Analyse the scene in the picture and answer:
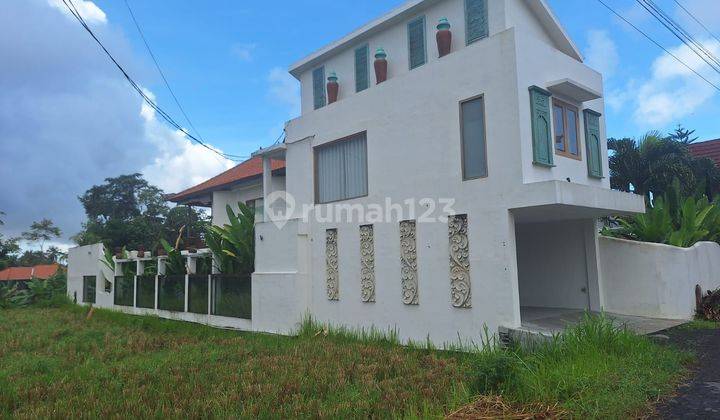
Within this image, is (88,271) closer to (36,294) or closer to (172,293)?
(36,294)

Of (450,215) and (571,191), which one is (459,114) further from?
(571,191)

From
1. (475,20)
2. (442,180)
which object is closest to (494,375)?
(442,180)

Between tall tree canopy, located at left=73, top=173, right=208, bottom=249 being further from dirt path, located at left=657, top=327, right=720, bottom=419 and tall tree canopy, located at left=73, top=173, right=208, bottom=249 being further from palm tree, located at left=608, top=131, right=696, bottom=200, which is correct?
dirt path, located at left=657, top=327, right=720, bottom=419

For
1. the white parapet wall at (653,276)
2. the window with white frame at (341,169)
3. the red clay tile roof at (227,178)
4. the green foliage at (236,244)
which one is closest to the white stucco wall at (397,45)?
the window with white frame at (341,169)

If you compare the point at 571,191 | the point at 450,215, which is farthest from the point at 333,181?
the point at 571,191

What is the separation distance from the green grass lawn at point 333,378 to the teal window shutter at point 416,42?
5.75m

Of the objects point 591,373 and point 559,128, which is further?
point 559,128

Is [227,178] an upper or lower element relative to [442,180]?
upper

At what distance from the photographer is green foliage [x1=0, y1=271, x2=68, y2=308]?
22875 millimetres

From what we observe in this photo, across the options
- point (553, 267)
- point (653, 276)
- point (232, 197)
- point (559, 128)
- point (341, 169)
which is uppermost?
point (232, 197)

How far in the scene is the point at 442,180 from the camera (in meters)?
9.38

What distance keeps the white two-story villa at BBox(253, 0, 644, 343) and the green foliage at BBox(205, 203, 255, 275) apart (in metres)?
0.91

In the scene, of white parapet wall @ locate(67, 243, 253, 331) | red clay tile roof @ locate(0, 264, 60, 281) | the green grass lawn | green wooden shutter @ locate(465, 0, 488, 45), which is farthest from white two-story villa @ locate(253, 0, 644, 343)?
red clay tile roof @ locate(0, 264, 60, 281)

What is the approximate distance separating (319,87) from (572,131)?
612cm
